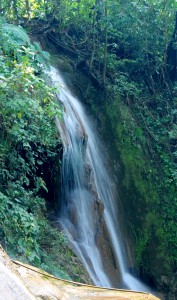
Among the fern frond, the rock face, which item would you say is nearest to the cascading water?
the fern frond

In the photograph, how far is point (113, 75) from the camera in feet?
34.1

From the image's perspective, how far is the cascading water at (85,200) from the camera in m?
6.69

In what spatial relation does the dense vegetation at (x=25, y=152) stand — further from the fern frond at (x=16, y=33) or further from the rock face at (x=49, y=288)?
the rock face at (x=49, y=288)

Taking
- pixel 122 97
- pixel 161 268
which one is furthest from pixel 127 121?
pixel 161 268

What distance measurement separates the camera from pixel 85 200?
720 centimetres

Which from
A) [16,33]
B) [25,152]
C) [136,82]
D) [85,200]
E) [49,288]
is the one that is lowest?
[85,200]

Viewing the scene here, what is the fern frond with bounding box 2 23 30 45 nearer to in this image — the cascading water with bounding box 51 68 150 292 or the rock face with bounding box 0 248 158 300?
the cascading water with bounding box 51 68 150 292

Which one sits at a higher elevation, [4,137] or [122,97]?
[4,137]

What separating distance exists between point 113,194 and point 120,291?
5894 millimetres

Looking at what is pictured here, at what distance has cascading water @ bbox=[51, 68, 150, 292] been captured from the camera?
6.69 m

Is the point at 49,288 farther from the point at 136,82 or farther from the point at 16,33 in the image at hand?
the point at 136,82

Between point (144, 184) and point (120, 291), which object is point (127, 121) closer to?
point (144, 184)

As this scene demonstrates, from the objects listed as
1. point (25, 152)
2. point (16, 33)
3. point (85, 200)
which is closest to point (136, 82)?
point (85, 200)

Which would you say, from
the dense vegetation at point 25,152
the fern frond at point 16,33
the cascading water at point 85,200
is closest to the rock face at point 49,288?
the dense vegetation at point 25,152
